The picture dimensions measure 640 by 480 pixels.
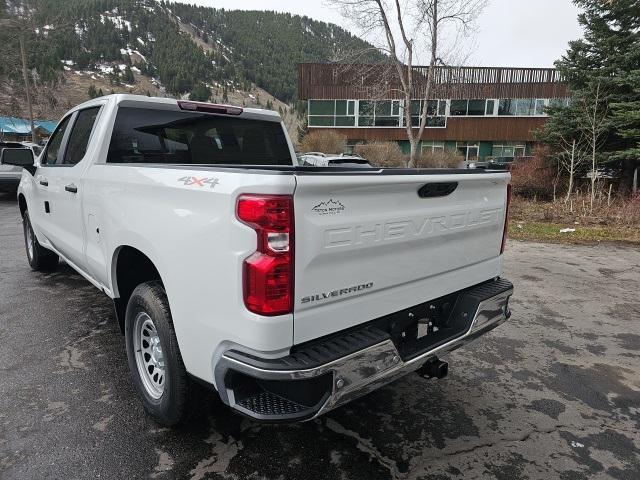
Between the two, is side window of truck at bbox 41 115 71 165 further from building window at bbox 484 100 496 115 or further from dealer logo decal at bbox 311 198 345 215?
building window at bbox 484 100 496 115

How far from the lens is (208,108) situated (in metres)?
3.88

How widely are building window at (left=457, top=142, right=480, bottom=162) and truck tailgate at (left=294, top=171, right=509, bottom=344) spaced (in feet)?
123

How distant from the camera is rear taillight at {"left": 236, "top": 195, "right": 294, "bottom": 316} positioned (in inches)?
72.3

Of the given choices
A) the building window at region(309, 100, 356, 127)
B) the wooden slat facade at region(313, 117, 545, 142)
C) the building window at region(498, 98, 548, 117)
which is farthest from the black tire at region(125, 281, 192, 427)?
the building window at region(498, 98, 548, 117)

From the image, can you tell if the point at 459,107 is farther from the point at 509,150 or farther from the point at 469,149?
the point at 509,150

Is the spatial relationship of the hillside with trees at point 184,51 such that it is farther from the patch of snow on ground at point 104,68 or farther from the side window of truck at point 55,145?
the side window of truck at point 55,145

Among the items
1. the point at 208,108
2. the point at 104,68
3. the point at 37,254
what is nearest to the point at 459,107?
the point at 37,254

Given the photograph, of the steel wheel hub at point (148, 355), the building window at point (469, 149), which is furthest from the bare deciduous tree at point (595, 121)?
the building window at point (469, 149)

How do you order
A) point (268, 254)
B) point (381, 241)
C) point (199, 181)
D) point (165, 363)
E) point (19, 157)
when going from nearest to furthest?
point (268, 254)
point (199, 181)
point (381, 241)
point (165, 363)
point (19, 157)

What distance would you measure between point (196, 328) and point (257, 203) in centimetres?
75

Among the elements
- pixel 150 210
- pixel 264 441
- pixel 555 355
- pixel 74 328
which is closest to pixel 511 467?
pixel 264 441

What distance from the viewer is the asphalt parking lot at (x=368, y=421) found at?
7.95 ft

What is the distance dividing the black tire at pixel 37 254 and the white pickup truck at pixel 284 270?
271cm

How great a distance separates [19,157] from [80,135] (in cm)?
140
